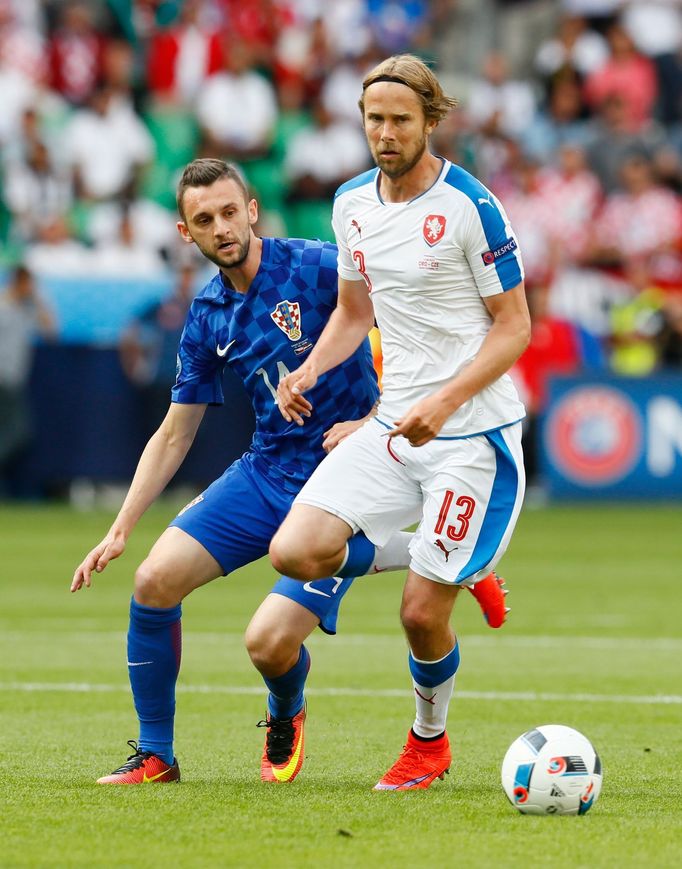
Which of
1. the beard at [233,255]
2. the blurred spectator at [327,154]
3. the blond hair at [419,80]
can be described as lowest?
the beard at [233,255]

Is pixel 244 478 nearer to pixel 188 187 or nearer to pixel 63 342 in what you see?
pixel 188 187

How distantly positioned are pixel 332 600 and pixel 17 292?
13146mm

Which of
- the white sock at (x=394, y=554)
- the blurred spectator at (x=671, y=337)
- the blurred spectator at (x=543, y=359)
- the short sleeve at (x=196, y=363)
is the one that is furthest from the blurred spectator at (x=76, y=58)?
the white sock at (x=394, y=554)

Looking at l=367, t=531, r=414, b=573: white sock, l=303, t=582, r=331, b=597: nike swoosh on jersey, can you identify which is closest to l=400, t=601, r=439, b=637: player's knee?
l=367, t=531, r=414, b=573: white sock

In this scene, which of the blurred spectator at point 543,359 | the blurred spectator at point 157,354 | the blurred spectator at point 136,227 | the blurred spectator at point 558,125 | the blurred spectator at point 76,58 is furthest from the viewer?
the blurred spectator at point 558,125

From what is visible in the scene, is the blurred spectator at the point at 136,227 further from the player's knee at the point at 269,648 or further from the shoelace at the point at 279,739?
the player's knee at the point at 269,648

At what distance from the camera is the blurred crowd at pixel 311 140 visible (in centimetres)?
2069

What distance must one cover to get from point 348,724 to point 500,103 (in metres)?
17.1

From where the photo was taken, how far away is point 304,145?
22.3 metres

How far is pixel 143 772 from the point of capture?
654cm

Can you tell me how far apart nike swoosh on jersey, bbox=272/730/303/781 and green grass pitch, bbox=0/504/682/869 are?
6cm

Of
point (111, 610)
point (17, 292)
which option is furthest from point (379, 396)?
point (17, 292)

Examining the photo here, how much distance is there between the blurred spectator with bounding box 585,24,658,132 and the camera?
24703mm

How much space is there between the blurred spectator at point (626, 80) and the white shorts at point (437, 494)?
18.9 meters
